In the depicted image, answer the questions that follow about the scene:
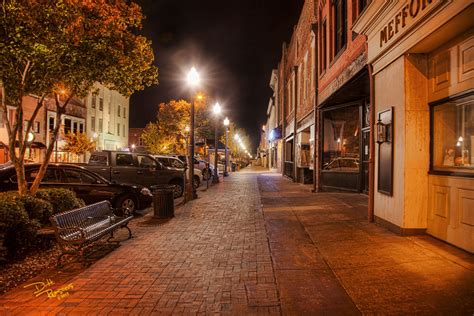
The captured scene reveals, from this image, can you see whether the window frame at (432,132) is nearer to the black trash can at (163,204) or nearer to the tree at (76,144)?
the black trash can at (163,204)

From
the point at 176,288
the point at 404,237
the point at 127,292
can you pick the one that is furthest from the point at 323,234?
the point at 127,292

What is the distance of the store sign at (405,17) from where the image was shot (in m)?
5.97

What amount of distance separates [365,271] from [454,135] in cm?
310

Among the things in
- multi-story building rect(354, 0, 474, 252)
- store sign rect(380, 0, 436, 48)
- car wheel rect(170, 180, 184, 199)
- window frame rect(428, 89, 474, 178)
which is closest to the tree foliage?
car wheel rect(170, 180, 184, 199)

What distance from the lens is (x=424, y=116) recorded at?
6953 millimetres

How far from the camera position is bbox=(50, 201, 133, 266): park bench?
5.89m

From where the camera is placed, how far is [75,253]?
6.15 metres

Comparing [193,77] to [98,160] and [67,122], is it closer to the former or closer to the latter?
[98,160]

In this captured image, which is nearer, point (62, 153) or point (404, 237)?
point (404, 237)

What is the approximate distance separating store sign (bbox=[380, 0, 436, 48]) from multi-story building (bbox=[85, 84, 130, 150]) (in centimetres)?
3487

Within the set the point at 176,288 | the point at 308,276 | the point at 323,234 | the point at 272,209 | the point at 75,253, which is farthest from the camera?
the point at 272,209

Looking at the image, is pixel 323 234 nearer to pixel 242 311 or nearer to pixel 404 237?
pixel 404 237

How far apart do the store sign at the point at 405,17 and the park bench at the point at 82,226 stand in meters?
6.63

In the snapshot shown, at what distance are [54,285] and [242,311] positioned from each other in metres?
2.71
